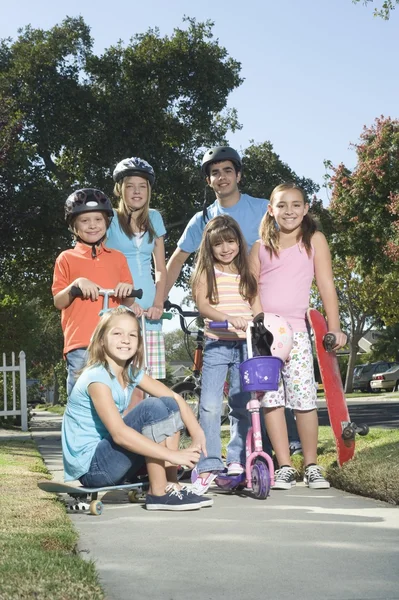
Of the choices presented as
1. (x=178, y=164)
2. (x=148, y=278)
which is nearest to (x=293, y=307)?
(x=148, y=278)

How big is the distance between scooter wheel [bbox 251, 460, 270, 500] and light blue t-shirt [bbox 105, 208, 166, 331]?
1448 mm

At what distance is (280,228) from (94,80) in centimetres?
1921

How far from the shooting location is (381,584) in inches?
122

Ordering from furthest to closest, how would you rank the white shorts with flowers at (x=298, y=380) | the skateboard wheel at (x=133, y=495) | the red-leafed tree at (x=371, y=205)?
the red-leafed tree at (x=371, y=205) → the white shorts with flowers at (x=298, y=380) → the skateboard wheel at (x=133, y=495)

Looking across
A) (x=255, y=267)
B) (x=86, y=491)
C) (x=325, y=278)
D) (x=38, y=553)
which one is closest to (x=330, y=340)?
(x=325, y=278)

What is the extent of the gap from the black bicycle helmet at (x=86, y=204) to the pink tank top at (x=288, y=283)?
1178mm

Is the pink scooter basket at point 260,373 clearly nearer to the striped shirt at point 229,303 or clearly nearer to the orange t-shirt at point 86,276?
the striped shirt at point 229,303

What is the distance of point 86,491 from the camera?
16.1 ft

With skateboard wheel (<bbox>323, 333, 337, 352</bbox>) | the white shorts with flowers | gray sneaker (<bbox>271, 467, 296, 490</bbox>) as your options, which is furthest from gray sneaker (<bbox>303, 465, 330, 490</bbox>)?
skateboard wheel (<bbox>323, 333, 337, 352</bbox>)

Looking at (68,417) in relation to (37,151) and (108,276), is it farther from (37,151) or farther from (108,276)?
(37,151)

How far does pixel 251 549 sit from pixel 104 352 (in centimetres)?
167

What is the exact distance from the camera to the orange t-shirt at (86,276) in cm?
575

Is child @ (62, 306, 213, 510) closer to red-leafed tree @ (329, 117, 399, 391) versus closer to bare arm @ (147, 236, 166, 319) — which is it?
bare arm @ (147, 236, 166, 319)

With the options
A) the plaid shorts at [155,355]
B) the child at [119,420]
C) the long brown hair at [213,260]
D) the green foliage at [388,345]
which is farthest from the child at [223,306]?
the green foliage at [388,345]
